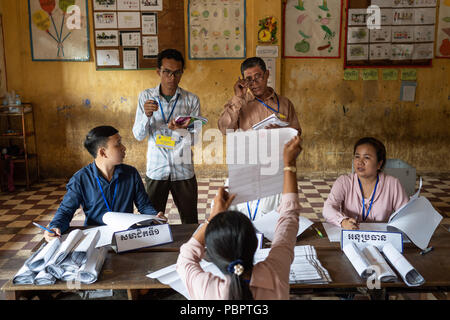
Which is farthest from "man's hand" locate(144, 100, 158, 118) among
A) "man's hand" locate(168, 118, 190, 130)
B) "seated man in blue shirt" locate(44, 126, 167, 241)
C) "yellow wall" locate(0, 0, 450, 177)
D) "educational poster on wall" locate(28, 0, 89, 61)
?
"educational poster on wall" locate(28, 0, 89, 61)

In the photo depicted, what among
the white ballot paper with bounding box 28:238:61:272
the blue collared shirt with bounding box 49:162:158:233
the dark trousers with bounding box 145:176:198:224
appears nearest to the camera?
the white ballot paper with bounding box 28:238:61:272

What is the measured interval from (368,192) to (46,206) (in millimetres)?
3803

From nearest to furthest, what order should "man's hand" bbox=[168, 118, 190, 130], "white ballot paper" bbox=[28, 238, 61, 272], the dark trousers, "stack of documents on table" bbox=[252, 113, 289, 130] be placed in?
"white ballot paper" bbox=[28, 238, 61, 272]
"stack of documents on table" bbox=[252, 113, 289, 130]
"man's hand" bbox=[168, 118, 190, 130]
the dark trousers

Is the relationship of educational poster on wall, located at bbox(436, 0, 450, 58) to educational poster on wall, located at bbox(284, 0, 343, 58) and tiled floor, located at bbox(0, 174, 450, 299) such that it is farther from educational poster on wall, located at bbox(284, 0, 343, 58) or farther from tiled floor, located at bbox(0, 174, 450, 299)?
tiled floor, located at bbox(0, 174, 450, 299)

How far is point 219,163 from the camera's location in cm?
600

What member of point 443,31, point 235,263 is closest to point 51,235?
point 235,263

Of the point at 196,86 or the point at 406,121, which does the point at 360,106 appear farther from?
the point at 196,86

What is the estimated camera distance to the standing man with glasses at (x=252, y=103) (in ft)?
9.16

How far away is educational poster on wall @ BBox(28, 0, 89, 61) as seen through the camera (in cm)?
542

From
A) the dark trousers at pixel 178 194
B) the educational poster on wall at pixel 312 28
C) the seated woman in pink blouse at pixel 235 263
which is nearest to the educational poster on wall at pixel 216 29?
the educational poster on wall at pixel 312 28

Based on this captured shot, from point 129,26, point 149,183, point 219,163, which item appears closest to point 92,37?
point 129,26

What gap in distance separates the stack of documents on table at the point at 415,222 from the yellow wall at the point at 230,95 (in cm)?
368

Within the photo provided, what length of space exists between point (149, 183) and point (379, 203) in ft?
5.48

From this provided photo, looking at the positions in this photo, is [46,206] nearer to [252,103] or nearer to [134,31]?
[134,31]
